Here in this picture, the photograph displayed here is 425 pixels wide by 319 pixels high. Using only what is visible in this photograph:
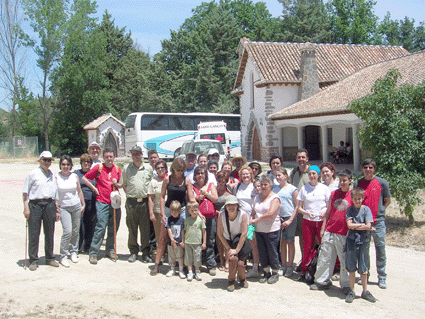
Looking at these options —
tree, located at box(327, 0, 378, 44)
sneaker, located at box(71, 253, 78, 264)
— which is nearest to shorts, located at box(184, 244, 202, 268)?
sneaker, located at box(71, 253, 78, 264)

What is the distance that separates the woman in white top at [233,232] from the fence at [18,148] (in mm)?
35968

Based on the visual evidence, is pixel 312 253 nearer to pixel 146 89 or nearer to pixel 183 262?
pixel 183 262

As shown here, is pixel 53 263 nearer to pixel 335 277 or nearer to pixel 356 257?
pixel 335 277

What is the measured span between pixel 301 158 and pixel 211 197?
138 cm

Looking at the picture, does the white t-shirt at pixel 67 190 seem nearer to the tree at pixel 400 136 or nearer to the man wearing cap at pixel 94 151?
the man wearing cap at pixel 94 151

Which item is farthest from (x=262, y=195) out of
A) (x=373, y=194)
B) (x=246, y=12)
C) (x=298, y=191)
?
(x=246, y=12)

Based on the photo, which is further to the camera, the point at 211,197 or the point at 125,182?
the point at 125,182

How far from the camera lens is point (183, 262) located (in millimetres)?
5859

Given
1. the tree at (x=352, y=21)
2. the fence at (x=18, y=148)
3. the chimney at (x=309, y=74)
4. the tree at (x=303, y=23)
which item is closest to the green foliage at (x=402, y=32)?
the tree at (x=352, y=21)

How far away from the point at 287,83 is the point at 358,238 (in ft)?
68.0

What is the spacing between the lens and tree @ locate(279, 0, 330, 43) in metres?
43.5

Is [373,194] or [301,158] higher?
[301,158]

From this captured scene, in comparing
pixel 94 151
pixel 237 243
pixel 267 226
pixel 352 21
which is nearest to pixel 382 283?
pixel 267 226

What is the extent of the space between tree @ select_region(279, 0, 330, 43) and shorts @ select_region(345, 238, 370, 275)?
4046 cm
